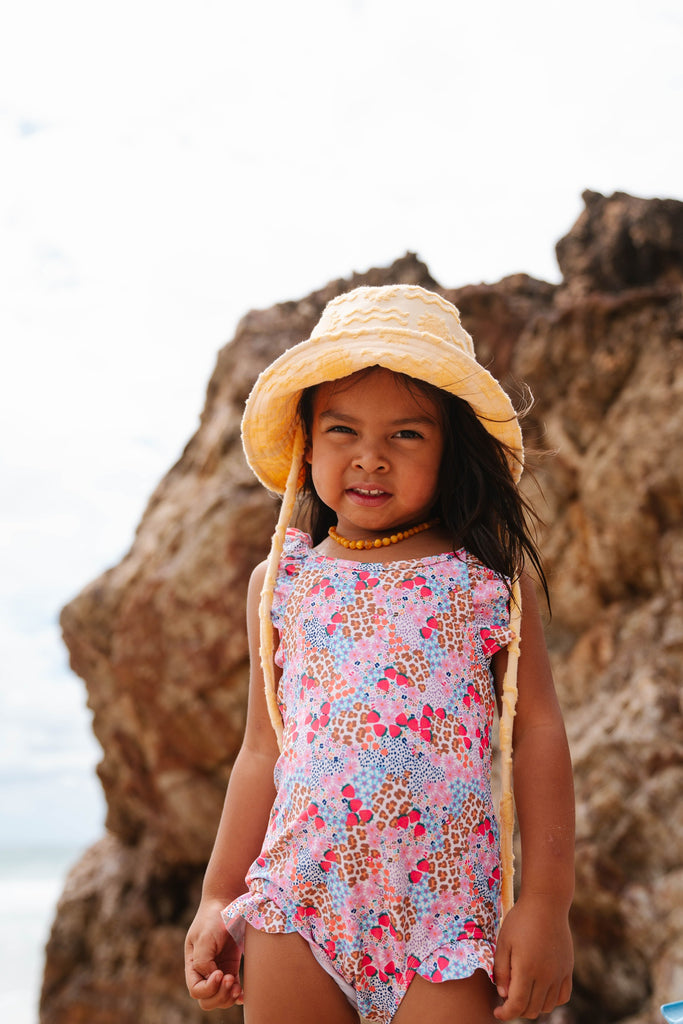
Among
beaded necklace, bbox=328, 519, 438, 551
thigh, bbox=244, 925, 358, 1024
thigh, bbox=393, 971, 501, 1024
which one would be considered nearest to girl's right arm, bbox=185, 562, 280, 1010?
thigh, bbox=244, 925, 358, 1024

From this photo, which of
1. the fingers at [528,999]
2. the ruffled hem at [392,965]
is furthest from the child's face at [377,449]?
the fingers at [528,999]

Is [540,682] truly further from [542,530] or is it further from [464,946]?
[542,530]

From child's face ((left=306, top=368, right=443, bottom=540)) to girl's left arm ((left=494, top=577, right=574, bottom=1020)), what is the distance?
319mm

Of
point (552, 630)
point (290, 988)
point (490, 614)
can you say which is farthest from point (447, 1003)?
point (552, 630)

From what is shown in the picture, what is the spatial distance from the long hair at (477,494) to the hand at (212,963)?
865 millimetres

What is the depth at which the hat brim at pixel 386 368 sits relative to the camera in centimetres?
180

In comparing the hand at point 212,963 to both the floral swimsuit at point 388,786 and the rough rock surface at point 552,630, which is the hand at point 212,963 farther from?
the rough rock surface at point 552,630

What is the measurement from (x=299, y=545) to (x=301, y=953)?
33.1 inches

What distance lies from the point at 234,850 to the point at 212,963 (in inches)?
8.3

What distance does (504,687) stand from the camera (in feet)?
5.90

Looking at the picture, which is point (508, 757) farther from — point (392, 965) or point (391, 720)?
point (392, 965)

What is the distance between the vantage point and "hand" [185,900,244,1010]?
167 centimetres

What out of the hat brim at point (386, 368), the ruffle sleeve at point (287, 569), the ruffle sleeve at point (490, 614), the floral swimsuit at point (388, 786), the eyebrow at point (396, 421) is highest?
the hat brim at point (386, 368)

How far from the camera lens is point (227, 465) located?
568 centimetres
